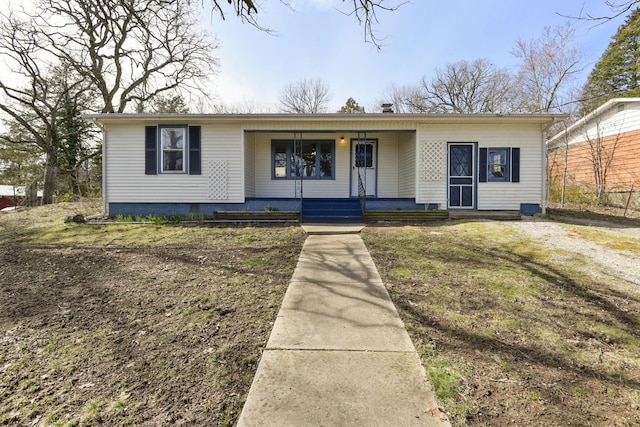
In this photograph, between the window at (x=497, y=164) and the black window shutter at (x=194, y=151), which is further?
the window at (x=497, y=164)

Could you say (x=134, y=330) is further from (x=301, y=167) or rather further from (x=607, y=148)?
(x=607, y=148)

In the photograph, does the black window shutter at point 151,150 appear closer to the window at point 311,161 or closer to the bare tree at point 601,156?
the window at point 311,161

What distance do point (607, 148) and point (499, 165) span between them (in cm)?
765

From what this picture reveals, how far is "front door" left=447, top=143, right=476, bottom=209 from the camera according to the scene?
9680 millimetres

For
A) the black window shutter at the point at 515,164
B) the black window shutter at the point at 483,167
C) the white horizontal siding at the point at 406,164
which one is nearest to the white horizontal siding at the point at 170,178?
the white horizontal siding at the point at 406,164

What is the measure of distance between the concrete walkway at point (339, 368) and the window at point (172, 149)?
7.20 meters

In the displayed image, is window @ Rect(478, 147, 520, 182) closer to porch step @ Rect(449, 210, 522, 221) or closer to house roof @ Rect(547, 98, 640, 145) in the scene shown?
porch step @ Rect(449, 210, 522, 221)

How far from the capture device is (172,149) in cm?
959

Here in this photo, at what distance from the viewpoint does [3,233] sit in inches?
306

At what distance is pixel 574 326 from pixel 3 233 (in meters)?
11.2

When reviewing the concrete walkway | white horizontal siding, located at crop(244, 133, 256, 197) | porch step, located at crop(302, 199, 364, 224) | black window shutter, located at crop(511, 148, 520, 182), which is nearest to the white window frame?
white horizontal siding, located at crop(244, 133, 256, 197)

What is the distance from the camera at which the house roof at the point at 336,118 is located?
9.09 meters

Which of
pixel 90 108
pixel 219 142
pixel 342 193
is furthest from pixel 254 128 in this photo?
pixel 90 108

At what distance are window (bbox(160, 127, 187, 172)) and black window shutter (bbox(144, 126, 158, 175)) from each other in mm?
217
